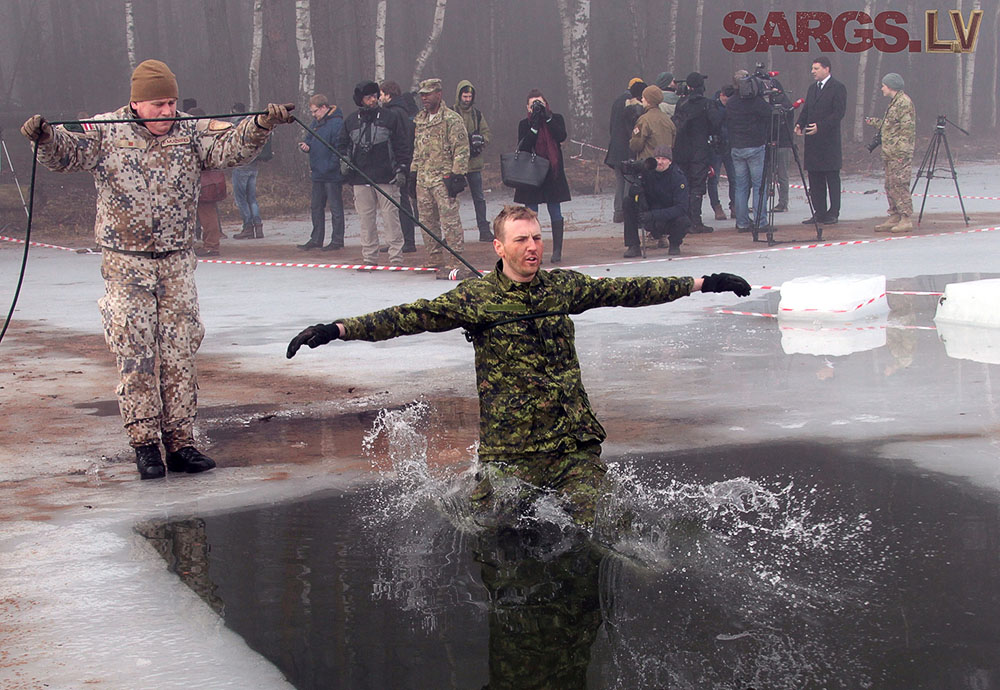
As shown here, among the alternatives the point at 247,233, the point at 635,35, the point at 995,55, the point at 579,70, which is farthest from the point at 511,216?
the point at 995,55

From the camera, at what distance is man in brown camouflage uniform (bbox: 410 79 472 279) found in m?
13.6

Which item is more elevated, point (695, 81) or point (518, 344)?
point (695, 81)

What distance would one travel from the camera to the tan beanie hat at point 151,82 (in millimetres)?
6020

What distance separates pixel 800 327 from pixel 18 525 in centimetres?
654

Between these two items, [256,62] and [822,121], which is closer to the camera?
[822,121]

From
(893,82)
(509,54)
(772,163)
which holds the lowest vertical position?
(772,163)

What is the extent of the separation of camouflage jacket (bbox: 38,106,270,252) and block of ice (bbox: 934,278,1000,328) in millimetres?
5892

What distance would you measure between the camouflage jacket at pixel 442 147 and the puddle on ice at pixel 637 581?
8.15 m

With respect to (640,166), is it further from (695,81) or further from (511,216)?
Answer: (511,216)

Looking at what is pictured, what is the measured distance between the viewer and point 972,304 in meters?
9.30

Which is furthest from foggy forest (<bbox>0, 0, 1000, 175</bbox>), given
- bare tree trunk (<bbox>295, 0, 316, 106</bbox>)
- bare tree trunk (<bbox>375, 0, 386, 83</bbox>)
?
bare tree trunk (<bbox>295, 0, 316, 106</bbox>)

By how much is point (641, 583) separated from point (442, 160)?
9880 mm

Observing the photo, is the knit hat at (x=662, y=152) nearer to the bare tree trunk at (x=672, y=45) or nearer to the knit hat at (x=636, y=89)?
the knit hat at (x=636, y=89)

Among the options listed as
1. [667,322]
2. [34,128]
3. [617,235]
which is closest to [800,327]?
[667,322]
